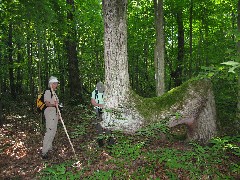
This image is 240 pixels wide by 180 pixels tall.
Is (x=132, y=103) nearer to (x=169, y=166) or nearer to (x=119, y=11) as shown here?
(x=169, y=166)

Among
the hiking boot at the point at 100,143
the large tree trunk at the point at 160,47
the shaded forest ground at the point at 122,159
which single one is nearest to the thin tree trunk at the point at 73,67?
the shaded forest ground at the point at 122,159

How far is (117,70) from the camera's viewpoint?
6.20 m

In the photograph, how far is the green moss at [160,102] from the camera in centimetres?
646

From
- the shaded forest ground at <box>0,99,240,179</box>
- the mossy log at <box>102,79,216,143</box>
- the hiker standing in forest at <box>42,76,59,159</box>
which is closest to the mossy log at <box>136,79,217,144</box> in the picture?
the mossy log at <box>102,79,216,143</box>

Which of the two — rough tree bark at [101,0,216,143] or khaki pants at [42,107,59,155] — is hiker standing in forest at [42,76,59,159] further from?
rough tree bark at [101,0,216,143]

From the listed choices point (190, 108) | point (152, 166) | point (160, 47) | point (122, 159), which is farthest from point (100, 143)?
point (160, 47)

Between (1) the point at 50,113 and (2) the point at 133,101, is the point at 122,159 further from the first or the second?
(1) the point at 50,113

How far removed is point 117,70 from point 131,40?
1145cm

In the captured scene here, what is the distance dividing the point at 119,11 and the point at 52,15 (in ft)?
10.3

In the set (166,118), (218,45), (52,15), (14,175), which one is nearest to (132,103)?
(166,118)

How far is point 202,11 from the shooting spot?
13773mm

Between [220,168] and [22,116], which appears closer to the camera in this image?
[220,168]

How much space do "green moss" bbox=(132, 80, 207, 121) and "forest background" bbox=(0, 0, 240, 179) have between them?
0.86 m

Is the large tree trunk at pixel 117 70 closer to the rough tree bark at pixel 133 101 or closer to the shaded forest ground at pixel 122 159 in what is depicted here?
the rough tree bark at pixel 133 101
